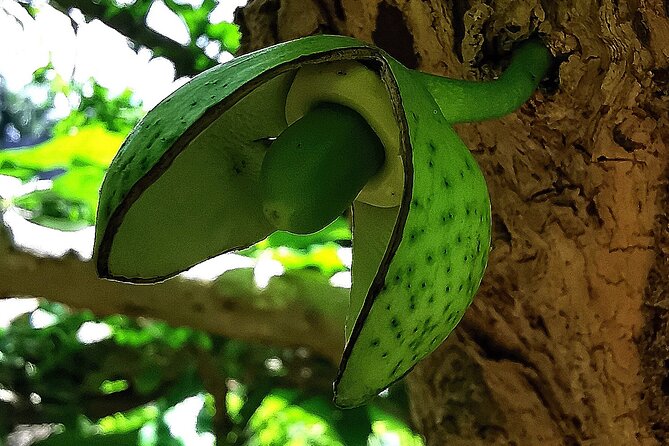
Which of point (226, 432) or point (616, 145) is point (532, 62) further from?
point (226, 432)

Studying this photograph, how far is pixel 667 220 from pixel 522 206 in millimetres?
72

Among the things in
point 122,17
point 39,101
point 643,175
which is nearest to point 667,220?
point 643,175

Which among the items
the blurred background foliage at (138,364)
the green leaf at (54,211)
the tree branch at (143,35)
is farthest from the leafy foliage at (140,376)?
the tree branch at (143,35)

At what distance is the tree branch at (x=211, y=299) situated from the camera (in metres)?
0.57

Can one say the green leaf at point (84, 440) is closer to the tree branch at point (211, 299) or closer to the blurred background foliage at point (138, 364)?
the blurred background foliage at point (138, 364)

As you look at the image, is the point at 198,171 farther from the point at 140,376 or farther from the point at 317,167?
the point at 140,376

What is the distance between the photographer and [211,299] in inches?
22.8

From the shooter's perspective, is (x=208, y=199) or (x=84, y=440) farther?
(x=84, y=440)

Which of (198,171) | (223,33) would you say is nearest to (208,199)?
(198,171)

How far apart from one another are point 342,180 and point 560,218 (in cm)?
15

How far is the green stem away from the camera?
278 millimetres

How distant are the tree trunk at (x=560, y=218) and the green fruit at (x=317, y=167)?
10 cm

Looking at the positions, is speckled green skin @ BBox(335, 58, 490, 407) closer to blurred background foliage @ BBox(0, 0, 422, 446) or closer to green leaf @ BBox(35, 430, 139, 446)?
blurred background foliage @ BBox(0, 0, 422, 446)

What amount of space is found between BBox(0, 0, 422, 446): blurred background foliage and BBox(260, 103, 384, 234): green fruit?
40 cm
